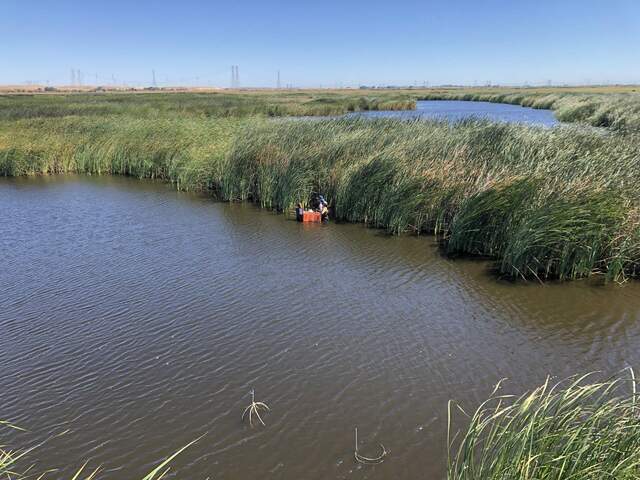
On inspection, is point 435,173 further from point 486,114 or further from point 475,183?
point 486,114

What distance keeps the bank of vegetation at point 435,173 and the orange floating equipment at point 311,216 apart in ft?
2.32

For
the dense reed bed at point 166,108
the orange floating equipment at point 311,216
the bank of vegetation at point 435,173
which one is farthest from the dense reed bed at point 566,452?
the dense reed bed at point 166,108

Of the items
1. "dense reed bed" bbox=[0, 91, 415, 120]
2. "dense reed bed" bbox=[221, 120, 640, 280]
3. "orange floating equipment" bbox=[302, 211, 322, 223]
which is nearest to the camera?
"dense reed bed" bbox=[221, 120, 640, 280]

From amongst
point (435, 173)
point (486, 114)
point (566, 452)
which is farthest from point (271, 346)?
point (486, 114)

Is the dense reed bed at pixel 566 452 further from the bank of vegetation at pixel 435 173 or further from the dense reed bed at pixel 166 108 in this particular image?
the dense reed bed at pixel 166 108

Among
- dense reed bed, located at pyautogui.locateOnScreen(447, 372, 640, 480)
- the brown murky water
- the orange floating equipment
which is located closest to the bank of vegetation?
the orange floating equipment

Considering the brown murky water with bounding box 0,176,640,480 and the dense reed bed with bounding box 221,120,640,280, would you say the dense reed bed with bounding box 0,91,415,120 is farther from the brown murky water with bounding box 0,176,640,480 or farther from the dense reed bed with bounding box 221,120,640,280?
the brown murky water with bounding box 0,176,640,480

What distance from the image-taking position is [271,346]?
7246 millimetres

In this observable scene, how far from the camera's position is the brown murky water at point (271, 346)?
5211mm

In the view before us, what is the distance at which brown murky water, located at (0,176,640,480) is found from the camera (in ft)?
17.1

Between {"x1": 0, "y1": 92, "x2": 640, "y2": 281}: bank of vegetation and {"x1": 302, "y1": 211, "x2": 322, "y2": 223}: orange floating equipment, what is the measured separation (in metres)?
0.71

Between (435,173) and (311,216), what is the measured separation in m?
3.94

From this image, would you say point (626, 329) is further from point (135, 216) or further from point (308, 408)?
point (135, 216)

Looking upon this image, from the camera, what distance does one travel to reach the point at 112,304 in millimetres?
8758
